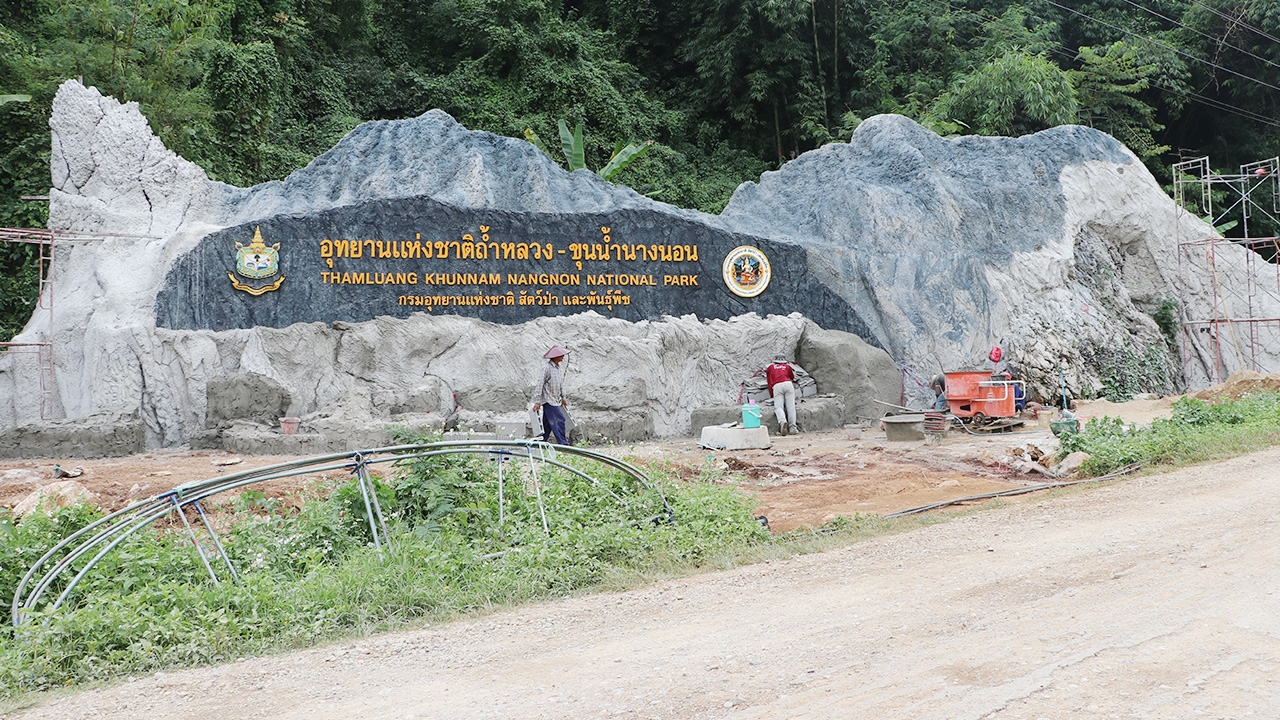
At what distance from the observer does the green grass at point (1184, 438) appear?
10.4 meters

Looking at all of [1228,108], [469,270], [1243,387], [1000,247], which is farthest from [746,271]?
[1228,108]

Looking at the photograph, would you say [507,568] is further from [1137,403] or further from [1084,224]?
[1084,224]

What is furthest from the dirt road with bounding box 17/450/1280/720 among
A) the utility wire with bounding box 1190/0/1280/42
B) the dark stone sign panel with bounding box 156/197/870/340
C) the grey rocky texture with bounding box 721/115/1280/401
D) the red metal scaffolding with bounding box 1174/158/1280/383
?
the utility wire with bounding box 1190/0/1280/42

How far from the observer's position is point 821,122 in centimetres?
3102

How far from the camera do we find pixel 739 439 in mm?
13945

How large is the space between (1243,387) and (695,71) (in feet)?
67.7

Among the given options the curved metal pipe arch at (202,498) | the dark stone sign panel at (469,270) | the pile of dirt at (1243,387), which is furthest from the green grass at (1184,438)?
the dark stone sign panel at (469,270)

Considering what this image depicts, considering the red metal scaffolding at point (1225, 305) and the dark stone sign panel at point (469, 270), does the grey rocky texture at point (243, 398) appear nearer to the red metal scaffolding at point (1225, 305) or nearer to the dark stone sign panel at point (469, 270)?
the dark stone sign panel at point (469, 270)

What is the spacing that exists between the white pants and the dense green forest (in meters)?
13.3

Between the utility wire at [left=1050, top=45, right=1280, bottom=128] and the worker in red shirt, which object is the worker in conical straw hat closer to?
the worker in red shirt

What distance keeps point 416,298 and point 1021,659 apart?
43.6 feet

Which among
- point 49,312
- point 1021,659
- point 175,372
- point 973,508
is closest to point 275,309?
point 175,372

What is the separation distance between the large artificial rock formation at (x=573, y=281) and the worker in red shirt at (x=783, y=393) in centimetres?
126

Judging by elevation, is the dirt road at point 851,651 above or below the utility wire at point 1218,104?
below
